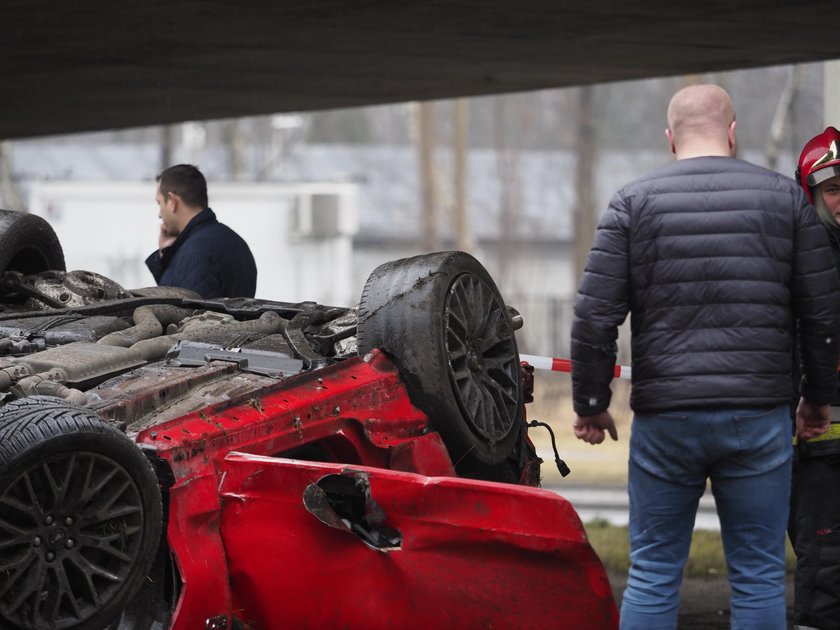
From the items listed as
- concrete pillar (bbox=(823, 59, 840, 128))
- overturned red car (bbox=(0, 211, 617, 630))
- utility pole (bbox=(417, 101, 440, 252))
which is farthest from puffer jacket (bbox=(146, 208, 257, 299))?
utility pole (bbox=(417, 101, 440, 252))

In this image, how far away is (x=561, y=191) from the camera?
1615 inches

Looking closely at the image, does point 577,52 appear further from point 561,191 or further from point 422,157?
point 561,191

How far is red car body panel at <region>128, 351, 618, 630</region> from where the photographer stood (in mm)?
4520

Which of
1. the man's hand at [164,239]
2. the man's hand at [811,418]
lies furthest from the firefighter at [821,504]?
the man's hand at [164,239]

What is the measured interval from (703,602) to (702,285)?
11.6ft

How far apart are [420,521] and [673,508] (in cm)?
Result: 78

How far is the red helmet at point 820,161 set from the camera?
564 centimetres

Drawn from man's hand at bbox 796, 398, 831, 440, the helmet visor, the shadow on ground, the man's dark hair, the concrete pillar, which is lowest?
the shadow on ground

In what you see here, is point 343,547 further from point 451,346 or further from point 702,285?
point 702,285

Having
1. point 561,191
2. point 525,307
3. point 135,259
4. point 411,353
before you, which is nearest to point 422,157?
point 525,307

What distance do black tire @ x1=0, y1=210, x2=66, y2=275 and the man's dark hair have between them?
1.14m

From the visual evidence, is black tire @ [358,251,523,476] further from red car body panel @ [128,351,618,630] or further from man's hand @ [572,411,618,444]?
man's hand @ [572,411,618,444]

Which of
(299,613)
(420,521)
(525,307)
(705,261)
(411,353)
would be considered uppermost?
(705,261)

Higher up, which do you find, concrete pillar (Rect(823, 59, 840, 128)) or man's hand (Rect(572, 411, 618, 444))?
concrete pillar (Rect(823, 59, 840, 128))
